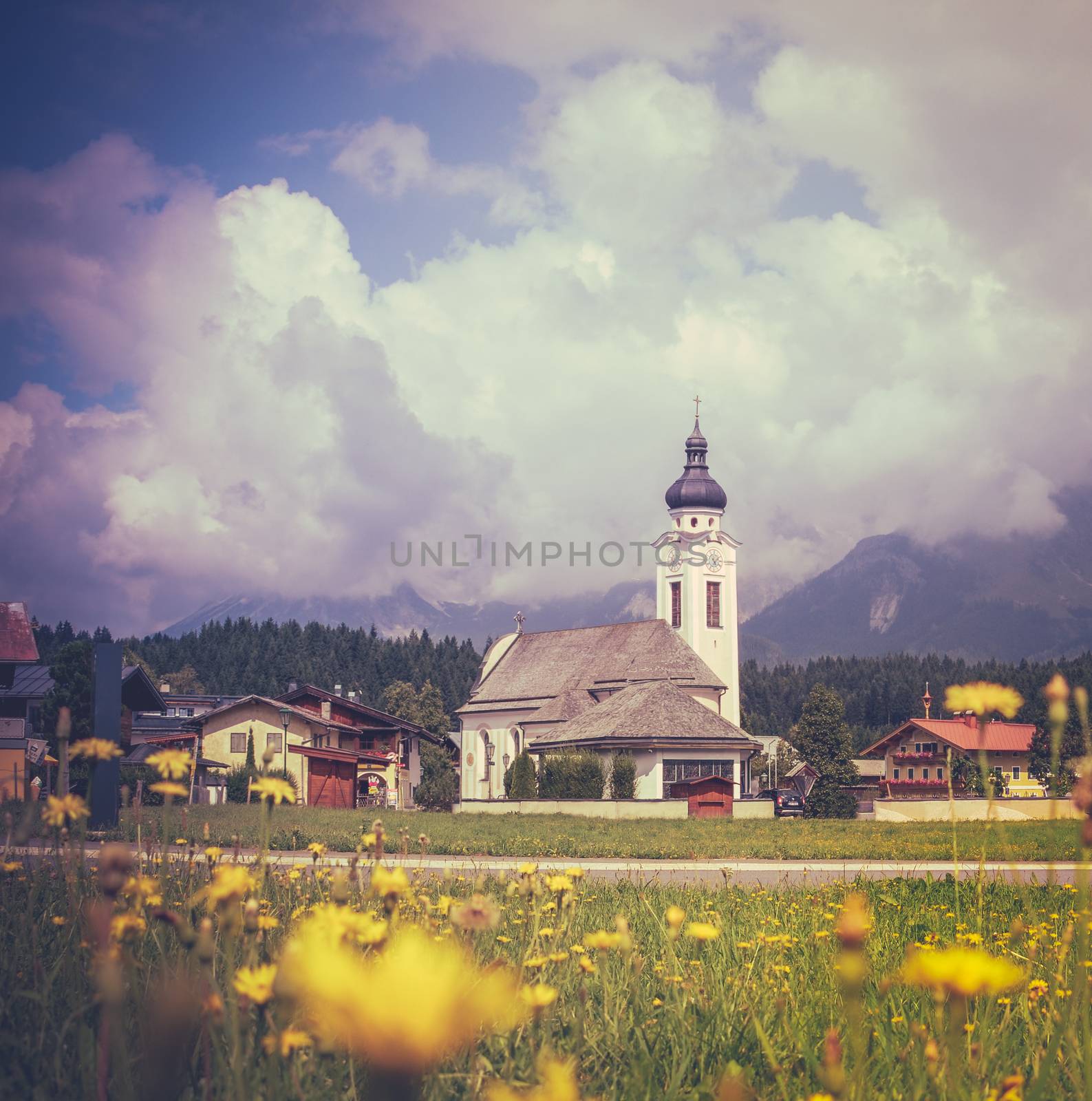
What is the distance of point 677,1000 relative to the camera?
4.14m

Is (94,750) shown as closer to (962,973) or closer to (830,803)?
(962,973)

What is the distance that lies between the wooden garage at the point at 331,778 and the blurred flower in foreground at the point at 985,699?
50.3m

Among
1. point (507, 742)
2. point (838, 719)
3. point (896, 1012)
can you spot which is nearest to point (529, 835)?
point (896, 1012)

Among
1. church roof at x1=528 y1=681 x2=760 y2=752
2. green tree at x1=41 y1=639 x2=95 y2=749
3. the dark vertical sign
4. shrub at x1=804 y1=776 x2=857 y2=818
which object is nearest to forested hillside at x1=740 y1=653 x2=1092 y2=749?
shrub at x1=804 y1=776 x2=857 y2=818

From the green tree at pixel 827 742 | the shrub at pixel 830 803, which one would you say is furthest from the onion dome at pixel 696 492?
the shrub at pixel 830 803

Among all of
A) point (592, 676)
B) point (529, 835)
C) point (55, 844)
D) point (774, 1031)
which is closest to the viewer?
point (774, 1031)

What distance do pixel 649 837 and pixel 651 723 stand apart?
73.1 ft

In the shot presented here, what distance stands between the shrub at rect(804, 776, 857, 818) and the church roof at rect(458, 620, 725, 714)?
1015 centimetres

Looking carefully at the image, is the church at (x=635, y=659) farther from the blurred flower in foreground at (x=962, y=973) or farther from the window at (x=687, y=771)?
the blurred flower in foreground at (x=962, y=973)

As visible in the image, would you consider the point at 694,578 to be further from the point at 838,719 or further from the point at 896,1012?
the point at 896,1012

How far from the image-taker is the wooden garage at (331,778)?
53.6m

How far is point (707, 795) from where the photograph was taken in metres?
44.4

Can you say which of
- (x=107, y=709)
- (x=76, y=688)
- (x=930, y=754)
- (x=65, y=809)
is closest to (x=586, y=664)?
(x=930, y=754)

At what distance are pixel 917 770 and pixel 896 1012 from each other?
81.3 m
